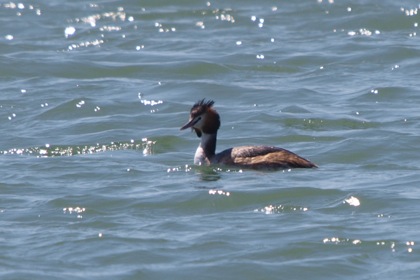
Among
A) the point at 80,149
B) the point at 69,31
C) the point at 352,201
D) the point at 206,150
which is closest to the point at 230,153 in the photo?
the point at 206,150

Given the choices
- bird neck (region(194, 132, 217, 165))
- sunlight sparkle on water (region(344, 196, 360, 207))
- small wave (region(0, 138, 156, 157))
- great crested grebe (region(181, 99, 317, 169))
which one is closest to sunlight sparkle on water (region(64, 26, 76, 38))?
small wave (region(0, 138, 156, 157))

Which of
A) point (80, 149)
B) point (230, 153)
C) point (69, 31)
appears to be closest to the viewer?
point (230, 153)

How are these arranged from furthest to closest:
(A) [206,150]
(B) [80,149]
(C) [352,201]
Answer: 1. (B) [80,149]
2. (A) [206,150]
3. (C) [352,201]

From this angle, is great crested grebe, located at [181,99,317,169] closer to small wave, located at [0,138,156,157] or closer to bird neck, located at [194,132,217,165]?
bird neck, located at [194,132,217,165]

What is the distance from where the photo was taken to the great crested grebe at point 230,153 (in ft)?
48.4

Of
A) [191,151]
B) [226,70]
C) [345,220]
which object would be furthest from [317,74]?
[345,220]

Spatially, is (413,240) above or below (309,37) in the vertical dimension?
below

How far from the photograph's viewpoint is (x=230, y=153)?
1500cm

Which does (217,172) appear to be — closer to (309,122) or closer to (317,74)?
(309,122)

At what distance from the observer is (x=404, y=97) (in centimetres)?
1908

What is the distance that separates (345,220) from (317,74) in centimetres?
834

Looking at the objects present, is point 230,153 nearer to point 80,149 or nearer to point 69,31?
point 80,149

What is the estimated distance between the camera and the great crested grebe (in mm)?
14750

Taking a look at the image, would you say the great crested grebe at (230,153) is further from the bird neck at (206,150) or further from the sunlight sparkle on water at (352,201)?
the sunlight sparkle on water at (352,201)
